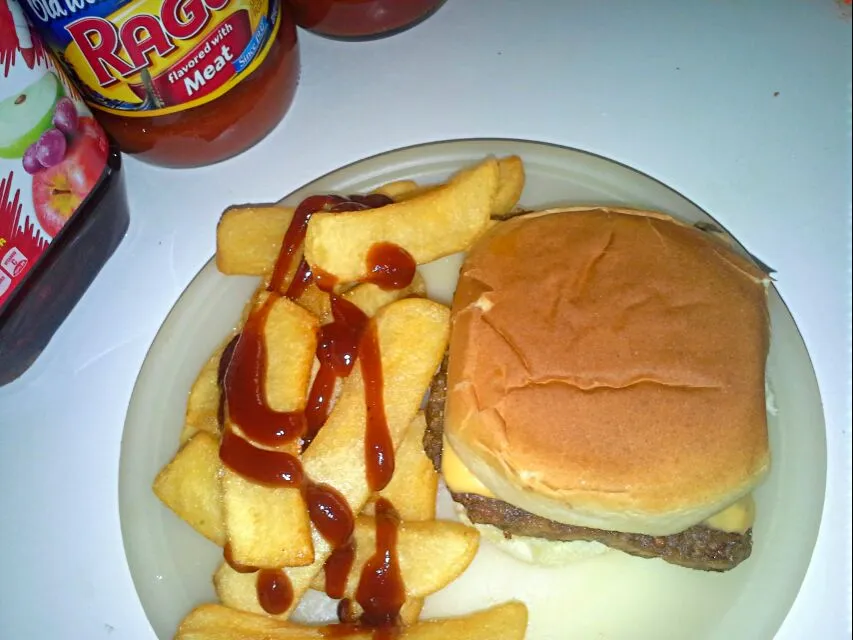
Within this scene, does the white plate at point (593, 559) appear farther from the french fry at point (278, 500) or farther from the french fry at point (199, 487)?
the french fry at point (278, 500)

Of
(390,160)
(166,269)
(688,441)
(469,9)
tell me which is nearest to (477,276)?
(688,441)

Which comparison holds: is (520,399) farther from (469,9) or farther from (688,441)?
(469,9)

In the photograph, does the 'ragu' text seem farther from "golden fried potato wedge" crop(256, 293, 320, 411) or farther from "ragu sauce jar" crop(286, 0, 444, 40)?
"golden fried potato wedge" crop(256, 293, 320, 411)

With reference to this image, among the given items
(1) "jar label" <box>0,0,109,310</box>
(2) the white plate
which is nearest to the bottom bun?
(2) the white plate

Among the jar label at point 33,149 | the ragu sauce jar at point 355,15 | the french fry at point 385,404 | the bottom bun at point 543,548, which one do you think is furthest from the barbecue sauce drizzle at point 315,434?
the ragu sauce jar at point 355,15

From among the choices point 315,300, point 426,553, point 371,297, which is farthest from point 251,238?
point 426,553

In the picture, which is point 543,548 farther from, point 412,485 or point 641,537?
point 412,485
